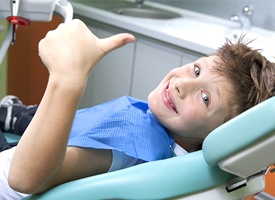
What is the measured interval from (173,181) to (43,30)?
226cm

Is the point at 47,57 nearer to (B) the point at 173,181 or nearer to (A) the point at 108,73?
(B) the point at 173,181

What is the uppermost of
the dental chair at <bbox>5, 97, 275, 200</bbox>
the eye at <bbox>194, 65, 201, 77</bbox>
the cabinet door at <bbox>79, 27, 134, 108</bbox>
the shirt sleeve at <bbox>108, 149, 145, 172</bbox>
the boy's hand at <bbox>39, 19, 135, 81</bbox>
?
the boy's hand at <bbox>39, 19, 135, 81</bbox>

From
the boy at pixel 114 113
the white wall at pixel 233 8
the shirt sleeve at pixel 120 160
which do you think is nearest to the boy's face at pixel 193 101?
the boy at pixel 114 113

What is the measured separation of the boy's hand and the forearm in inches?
1.0

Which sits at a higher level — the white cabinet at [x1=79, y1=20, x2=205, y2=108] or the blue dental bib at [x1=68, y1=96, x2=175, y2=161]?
the blue dental bib at [x1=68, y1=96, x2=175, y2=161]

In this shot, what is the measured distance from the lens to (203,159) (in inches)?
40.5

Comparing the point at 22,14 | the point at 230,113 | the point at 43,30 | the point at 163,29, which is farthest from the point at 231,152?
the point at 43,30

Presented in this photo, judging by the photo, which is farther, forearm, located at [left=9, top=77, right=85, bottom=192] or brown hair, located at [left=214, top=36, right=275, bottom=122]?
brown hair, located at [left=214, top=36, right=275, bottom=122]

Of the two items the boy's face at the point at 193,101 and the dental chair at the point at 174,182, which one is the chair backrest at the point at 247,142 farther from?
the boy's face at the point at 193,101

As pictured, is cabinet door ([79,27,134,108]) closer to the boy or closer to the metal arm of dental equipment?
the metal arm of dental equipment

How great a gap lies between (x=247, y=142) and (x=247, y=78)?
1.07 feet

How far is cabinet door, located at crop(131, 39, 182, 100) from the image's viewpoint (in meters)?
2.50

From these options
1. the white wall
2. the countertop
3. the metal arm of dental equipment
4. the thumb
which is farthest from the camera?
the white wall

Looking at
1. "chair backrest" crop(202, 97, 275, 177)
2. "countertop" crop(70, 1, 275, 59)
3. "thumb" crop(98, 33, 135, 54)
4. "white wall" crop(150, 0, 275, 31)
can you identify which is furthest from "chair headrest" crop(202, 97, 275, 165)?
"white wall" crop(150, 0, 275, 31)
